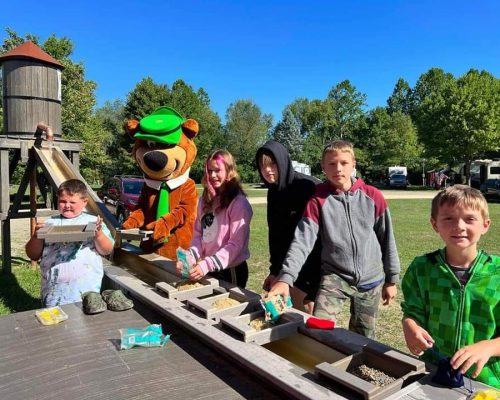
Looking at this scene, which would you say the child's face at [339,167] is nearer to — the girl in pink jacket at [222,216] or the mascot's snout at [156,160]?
the girl in pink jacket at [222,216]

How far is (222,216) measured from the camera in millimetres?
3016

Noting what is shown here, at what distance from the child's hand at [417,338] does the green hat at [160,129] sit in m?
3.25

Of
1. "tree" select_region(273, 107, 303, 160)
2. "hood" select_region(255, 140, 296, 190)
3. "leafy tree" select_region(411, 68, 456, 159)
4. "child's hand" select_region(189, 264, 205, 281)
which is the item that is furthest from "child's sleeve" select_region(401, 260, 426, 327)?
"tree" select_region(273, 107, 303, 160)

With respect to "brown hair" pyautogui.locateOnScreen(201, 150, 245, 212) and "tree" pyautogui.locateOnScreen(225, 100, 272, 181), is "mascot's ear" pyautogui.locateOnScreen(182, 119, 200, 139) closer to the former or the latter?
"brown hair" pyautogui.locateOnScreen(201, 150, 245, 212)

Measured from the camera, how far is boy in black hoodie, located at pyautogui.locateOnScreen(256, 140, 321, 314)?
308cm

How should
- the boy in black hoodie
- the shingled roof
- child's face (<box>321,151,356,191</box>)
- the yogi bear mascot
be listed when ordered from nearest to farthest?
child's face (<box>321,151,356,191</box>)
the boy in black hoodie
the yogi bear mascot
the shingled roof

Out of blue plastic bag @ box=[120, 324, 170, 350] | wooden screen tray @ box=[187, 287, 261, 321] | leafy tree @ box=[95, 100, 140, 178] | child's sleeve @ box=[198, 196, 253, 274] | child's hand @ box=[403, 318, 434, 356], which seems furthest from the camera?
leafy tree @ box=[95, 100, 140, 178]

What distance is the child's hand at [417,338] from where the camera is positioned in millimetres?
1581

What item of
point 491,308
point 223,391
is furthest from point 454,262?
point 223,391

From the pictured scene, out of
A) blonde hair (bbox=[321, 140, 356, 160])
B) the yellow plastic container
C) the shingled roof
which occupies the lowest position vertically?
the yellow plastic container

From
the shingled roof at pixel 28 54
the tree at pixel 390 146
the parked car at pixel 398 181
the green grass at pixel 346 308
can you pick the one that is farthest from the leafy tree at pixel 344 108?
the shingled roof at pixel 28 54

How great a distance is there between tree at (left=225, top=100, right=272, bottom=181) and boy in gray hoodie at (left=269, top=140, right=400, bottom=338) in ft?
162

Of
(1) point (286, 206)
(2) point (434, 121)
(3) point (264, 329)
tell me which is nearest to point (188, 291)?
(3) point (264, 329)

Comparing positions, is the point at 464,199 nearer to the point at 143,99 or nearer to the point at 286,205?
the point at 286,205
